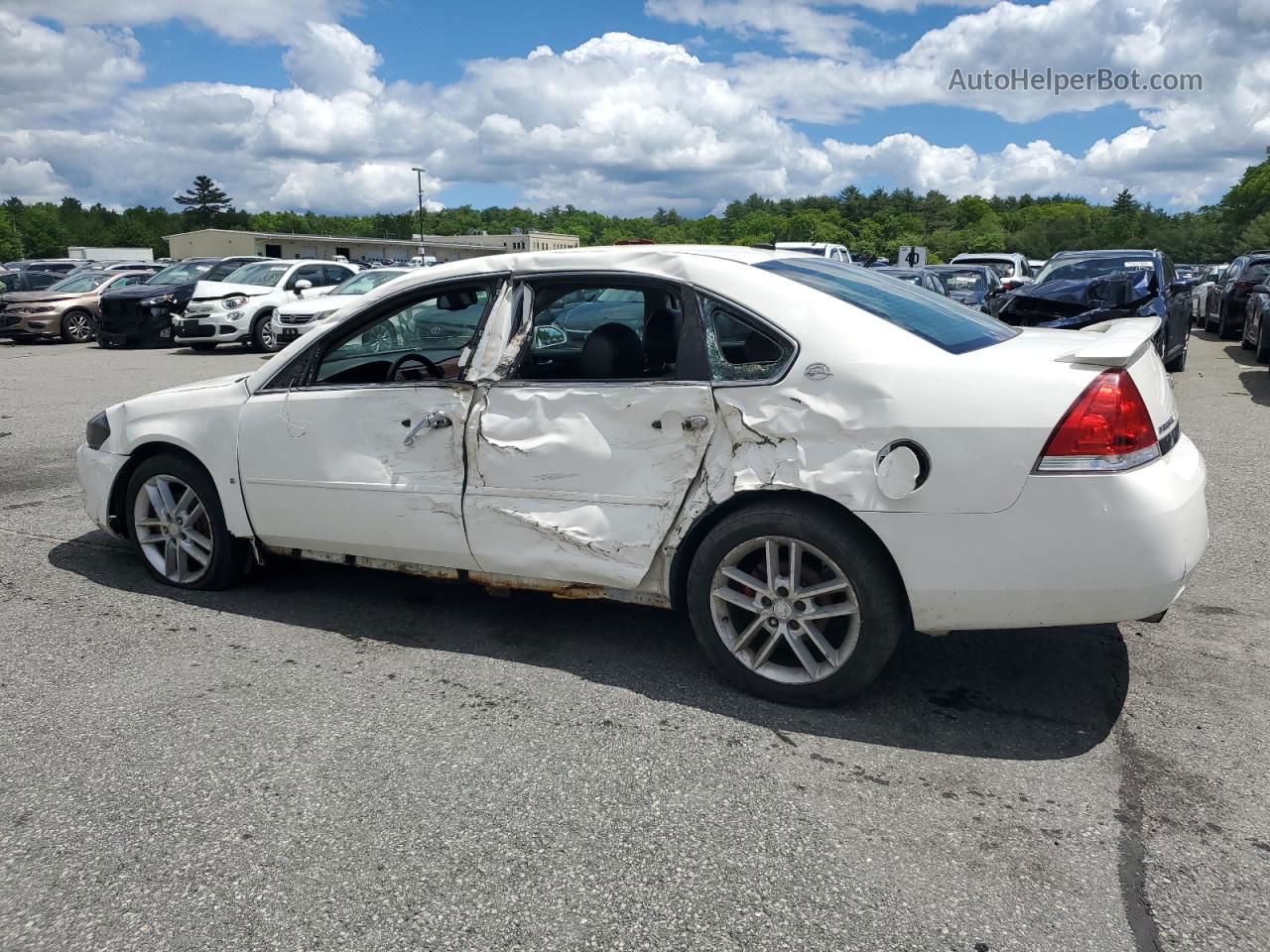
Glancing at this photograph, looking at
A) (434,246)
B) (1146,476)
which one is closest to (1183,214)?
(434,246)

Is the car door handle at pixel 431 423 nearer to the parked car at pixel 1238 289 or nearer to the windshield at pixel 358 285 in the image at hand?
the windshield at pixel 358 285

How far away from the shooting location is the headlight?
5.05m

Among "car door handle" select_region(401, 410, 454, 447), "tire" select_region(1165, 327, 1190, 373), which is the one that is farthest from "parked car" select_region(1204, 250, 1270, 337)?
"car door handle" select_region(401, 410, 454, 447)

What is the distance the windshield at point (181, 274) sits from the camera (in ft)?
71.2

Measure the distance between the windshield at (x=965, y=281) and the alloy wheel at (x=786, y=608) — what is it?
1618 cm

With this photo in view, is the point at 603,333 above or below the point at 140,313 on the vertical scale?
above

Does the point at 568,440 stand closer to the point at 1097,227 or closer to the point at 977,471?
the point at 977,471

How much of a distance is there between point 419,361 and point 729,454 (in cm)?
177

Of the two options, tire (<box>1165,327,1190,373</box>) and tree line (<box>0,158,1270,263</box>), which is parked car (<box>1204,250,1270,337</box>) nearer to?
tire (<box>1165,327,1190,373</box>)

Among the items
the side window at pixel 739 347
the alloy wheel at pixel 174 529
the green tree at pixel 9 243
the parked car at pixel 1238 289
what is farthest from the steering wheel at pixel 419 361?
the green tree at pixel 9 243

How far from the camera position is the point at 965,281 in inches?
784

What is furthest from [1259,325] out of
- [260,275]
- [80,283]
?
[80,283]

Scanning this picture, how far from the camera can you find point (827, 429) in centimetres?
337

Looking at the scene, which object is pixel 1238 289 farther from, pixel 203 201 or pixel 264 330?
pixel 203 201
